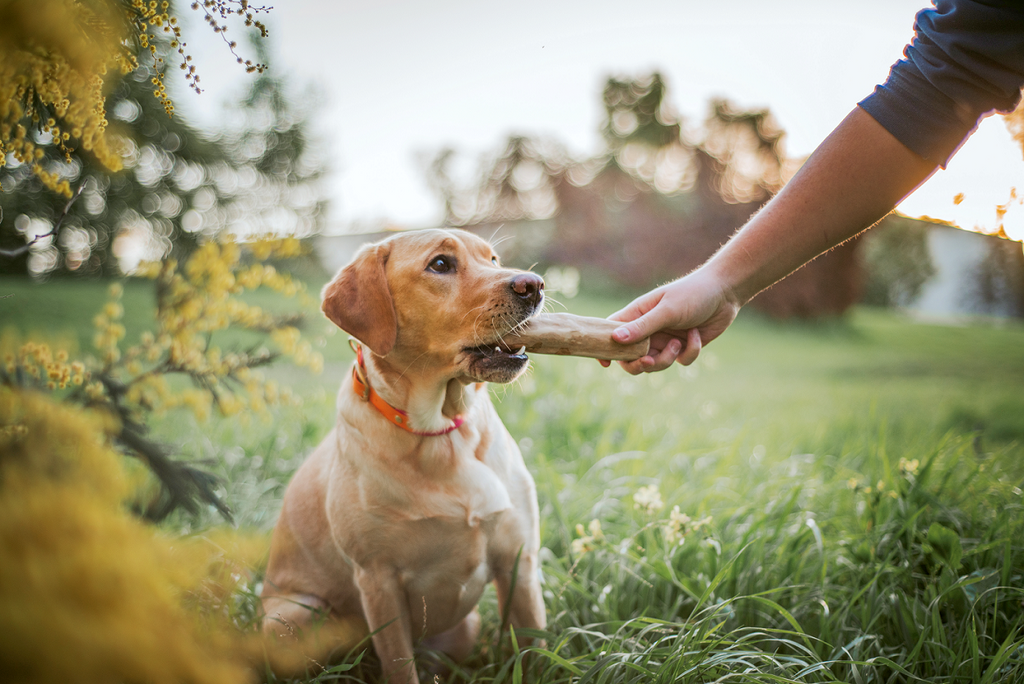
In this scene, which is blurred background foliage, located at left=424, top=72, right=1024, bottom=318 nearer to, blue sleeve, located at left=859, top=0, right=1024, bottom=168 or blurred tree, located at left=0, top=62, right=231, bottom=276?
blurred tree, located at left=0, top=62, right=231, bottom=276

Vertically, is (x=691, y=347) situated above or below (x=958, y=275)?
above

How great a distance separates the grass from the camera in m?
1.86

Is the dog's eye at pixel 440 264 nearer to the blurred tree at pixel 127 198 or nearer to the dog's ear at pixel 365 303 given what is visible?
the dog's ear at pixel 365 303

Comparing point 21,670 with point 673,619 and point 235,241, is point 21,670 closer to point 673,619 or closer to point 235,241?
point 673,619

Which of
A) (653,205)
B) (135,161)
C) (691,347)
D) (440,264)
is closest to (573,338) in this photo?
(691,347)

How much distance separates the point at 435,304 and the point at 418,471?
625 millimetres

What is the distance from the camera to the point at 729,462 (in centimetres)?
371

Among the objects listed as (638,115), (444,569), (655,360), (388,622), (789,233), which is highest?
(638,115)

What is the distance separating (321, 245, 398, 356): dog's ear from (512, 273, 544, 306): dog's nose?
0.48 metres

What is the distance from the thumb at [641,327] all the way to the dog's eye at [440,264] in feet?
2.34

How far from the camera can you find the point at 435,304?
83.7 inches

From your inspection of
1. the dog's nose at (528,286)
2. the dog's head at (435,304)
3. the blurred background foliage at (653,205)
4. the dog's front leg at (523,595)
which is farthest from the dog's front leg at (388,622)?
the blurred background foliage at (653,205)

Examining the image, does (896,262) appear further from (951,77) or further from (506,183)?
(951,77)

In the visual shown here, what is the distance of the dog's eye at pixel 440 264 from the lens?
2201mm
